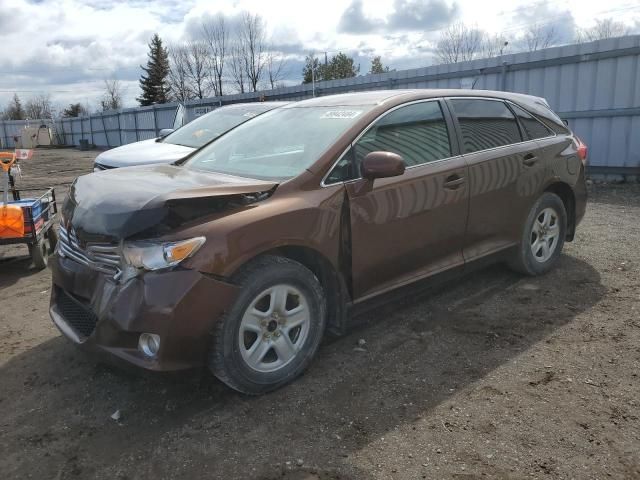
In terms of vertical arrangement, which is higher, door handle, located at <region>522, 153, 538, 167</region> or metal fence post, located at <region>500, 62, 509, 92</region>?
metal fence post, located at <region>500, 62, 509, 92</region>

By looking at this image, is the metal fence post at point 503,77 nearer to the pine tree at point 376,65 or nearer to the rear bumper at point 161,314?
the rear bumper at point 161,314

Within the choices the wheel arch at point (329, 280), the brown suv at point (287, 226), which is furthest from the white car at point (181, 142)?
the wheel arch at point (329, 280)

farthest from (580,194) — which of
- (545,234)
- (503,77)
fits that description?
(503,77)

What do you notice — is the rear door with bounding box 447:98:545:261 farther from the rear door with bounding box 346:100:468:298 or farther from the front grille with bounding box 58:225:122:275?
the front grille with bounding box 58:225:122:275

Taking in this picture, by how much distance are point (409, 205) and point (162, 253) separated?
1729 millimetres

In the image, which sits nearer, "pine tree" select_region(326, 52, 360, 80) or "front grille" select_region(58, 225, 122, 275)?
"front grille" select_region(58, 225, 122, 275)

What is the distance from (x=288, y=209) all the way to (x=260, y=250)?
31 cm

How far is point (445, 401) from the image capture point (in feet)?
10.1

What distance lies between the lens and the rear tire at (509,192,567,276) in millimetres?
4785

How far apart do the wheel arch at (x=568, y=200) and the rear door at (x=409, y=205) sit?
1.47 m

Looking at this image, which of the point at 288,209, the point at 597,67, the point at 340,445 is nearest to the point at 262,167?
the point at 288,209

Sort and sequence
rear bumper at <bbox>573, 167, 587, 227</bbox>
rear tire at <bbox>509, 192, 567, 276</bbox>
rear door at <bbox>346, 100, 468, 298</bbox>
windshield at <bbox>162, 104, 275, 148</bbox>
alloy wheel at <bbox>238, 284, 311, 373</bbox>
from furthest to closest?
windshield at <bbox>162, 104, 275, 148</bbox>, rear bumper at <bbox>573, 167, 587, 227</bbox>, rear tire at <bbox>509, 192, 567, 276</bbox>, rear door at <bbox>346, 100, 468, 298</bbox>, alloy wheel at <bbox>238, 284, 311, 373</bbox>

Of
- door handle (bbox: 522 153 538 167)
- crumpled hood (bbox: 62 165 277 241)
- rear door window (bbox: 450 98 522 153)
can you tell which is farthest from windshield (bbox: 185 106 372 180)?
door handle (bbox: 522 153 538 167)

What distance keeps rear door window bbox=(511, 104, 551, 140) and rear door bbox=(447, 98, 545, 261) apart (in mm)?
85
